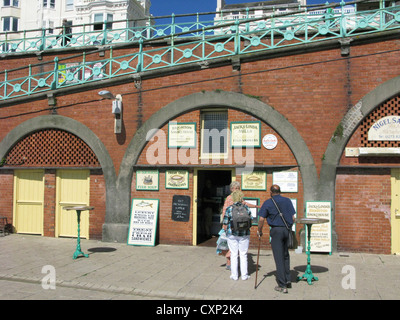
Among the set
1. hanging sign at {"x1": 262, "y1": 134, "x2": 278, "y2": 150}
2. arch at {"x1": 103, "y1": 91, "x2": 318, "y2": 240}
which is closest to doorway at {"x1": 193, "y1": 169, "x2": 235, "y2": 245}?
hanging sign at {"x1": 262, "y1": 134, "x2": 278, "y2": 150}

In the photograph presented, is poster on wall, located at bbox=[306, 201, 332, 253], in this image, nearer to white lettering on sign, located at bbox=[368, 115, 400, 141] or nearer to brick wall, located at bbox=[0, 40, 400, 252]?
brick wall, located at bbox=[0, 40, 400, 252]

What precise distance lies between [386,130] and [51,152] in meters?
9.11

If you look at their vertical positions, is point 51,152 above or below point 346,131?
below

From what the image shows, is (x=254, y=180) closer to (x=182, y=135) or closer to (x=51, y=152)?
(x=182, y=135)

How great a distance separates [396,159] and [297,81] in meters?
2.95

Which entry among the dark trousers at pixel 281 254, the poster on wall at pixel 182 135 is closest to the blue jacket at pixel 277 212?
the dark trousers at pixel 281 254

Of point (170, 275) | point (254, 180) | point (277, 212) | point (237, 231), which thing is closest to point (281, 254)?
point (277, 212)

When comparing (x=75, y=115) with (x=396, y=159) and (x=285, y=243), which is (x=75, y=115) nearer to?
(x=285, y=243)

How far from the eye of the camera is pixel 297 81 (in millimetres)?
9508

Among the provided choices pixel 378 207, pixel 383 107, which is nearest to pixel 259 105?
pixel 383 107

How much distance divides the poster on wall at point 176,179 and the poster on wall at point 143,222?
57cm

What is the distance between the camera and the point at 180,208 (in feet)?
33.0

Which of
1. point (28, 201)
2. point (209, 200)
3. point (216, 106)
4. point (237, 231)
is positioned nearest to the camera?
point (237, 231)

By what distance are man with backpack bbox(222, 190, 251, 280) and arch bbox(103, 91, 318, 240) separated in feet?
9.66
